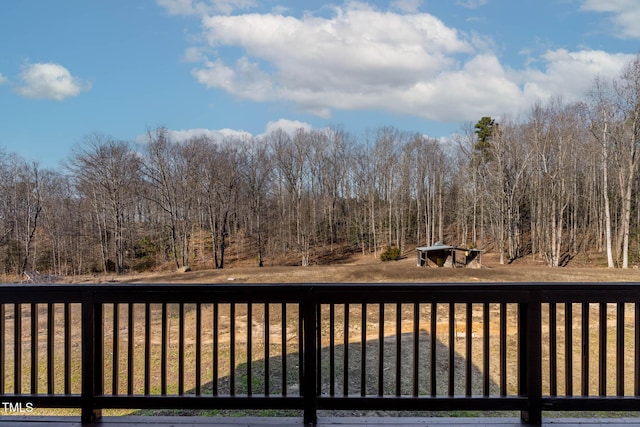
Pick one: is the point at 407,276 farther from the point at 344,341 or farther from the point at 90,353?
the point at 90,353

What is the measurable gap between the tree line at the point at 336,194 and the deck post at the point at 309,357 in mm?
19766

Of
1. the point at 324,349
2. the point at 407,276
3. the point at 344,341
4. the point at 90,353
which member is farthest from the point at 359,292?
the point at 407,276

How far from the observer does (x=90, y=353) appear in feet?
7.13

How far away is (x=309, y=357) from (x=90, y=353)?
126 centimetres

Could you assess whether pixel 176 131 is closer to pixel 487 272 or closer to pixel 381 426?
pixel 487 272

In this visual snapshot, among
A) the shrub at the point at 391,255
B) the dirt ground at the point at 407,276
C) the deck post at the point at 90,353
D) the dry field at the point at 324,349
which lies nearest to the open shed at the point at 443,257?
the dirt ground at the point at 407,276

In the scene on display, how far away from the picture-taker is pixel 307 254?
23.7 meters

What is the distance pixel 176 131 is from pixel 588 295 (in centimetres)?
2580

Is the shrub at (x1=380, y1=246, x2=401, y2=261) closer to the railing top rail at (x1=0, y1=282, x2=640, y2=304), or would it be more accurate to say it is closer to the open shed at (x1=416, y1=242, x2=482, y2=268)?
the open shed at (x1=416, y1=242, x2=482, y2=268)

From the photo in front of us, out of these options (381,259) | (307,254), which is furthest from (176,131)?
(381,259)

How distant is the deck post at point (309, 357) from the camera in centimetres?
211

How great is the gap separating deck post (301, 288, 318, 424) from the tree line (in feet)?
64.9

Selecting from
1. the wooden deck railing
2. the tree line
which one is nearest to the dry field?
the wooden deck railing

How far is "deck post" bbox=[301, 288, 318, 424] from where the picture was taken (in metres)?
2.11
